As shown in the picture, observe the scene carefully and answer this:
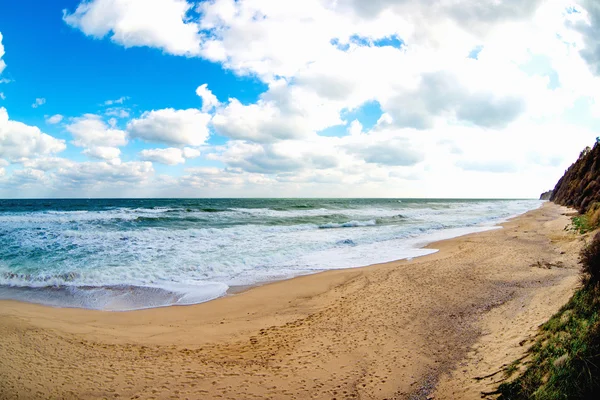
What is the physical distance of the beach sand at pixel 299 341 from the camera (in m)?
4.78

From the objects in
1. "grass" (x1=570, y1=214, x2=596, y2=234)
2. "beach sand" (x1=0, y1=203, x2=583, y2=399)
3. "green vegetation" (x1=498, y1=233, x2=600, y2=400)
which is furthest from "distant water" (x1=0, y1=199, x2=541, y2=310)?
"green vegetation" (x1=498, y1=233, x2=600, y2=400)

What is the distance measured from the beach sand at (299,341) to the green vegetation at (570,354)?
52 cm

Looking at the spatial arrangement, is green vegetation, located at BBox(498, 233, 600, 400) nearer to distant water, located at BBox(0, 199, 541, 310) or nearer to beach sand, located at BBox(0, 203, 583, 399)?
beach sand, located at BBox(0, 203, 583, 399)

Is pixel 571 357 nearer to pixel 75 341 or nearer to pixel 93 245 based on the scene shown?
pixel 75 341

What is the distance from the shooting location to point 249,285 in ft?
34.9

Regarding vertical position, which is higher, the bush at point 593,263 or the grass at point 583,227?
the bush at point 593,263

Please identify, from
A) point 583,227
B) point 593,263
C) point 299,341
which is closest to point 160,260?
point 299,341

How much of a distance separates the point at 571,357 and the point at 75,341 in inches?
323

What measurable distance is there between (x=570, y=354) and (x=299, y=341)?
4295 millimetres

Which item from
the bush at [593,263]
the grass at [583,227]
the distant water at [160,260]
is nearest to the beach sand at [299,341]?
the distant water at [160,260]

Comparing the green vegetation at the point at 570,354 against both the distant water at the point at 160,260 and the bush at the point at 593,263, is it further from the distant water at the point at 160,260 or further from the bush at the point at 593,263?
the distant water at the point at 160,260

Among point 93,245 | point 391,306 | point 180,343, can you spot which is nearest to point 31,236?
point 93,245

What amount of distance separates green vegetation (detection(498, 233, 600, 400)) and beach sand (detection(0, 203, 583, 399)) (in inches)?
20.5

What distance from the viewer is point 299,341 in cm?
628
